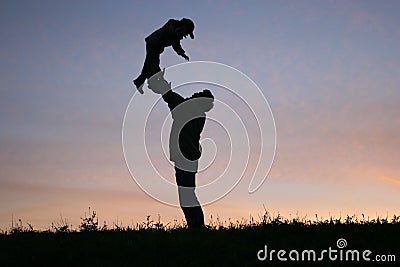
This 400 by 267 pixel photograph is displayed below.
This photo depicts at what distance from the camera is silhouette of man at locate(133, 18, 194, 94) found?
52.3 ft

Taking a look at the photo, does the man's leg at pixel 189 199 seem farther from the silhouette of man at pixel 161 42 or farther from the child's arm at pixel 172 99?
the silhouette of man at pixel 161 42

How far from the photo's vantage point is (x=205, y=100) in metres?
16.0

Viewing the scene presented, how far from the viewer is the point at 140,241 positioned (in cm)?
1209

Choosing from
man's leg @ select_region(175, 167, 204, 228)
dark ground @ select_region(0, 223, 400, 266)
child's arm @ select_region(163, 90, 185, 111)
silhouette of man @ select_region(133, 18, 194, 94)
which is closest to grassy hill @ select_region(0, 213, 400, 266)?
dark ground @ select_region(0, 223, 400, 266)

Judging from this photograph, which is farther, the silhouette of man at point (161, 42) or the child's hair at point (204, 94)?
the child's hair at point (204, 94)

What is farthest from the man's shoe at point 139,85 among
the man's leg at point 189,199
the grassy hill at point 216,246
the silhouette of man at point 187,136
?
the grassy hill at point 216,246

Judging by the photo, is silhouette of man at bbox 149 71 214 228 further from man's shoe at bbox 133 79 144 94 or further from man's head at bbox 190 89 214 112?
man's shoe at bbox 133 79 144 94

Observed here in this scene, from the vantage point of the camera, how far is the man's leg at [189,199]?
15.6 meters

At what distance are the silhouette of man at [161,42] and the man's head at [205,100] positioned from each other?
101 centimetres

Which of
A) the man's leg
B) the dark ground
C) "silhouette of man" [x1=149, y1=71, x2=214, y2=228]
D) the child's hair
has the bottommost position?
the dark ground

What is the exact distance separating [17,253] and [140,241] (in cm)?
233

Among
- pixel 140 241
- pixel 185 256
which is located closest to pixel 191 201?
pixel 140 241

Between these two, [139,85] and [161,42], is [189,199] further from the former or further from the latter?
[161,42]

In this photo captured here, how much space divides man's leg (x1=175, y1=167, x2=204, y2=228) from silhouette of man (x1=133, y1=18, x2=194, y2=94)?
99.6 inches
